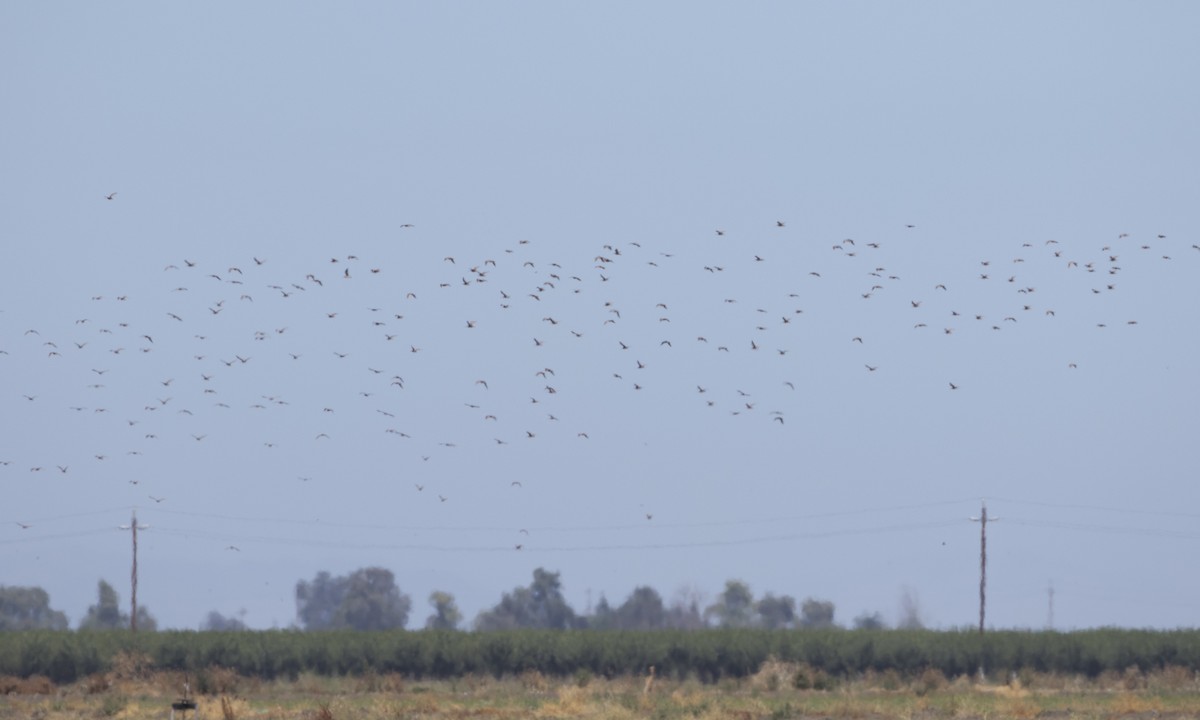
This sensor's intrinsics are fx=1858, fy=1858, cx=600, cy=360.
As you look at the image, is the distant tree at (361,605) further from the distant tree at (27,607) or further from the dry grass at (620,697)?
the dry grass at (620,697)

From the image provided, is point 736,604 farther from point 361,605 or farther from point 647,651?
point 647,651

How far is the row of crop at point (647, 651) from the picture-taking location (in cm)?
7875

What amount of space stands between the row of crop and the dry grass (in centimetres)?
157

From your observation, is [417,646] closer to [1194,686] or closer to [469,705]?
[469,705]

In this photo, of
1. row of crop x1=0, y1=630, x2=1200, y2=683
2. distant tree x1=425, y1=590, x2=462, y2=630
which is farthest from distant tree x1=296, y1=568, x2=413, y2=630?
row of crop x1=0, y1=630, x2=1200, y2=683

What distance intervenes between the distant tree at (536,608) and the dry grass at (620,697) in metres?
87.4

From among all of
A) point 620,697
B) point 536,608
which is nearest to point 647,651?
point 620,697

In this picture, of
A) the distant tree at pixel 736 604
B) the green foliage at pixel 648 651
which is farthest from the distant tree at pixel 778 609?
the green foliage at pixel 648 651

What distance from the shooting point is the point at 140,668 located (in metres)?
75.8

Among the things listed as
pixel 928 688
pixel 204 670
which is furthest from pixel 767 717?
pixel 204 670

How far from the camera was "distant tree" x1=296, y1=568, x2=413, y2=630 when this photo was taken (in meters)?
176

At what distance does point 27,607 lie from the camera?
582ft

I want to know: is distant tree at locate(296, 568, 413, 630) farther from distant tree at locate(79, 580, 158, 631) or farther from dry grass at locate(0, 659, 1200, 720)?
dry grass at locate(0, 659, 1200, 720)

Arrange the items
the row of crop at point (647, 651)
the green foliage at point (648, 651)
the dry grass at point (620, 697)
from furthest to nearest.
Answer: the row of crop at point (647, 651) → the green foliage at point (648, 651) → the dry grass at point (620, 697)
